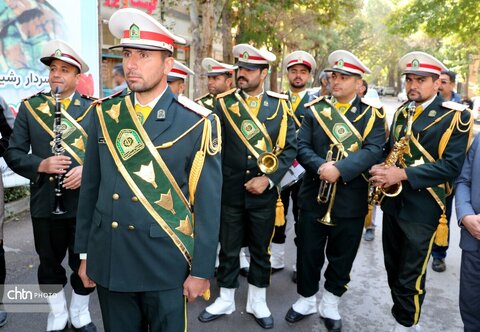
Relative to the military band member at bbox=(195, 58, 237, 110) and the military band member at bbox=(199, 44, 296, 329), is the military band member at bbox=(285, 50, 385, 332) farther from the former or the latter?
the military band member at bbox=(195, 58, 237, 110)

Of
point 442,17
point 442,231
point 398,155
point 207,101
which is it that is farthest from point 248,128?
point 442,17

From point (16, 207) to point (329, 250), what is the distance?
528 cm

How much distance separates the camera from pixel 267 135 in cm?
409

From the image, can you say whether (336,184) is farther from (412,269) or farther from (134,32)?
(134,32)

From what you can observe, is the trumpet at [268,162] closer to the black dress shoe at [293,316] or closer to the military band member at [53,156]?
the black dress shoe at [293,316]

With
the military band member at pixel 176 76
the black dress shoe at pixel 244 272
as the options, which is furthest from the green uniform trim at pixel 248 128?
the black dress shoe at pixel 244 272

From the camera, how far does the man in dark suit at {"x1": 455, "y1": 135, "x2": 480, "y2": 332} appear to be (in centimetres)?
312

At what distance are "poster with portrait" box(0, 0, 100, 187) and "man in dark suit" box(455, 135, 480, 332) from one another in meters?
6.00

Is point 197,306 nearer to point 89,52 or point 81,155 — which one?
point 81,155

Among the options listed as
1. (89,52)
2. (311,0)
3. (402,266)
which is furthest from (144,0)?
(402,266)

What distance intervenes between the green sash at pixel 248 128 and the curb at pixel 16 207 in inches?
177

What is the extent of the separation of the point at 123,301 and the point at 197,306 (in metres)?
2.08

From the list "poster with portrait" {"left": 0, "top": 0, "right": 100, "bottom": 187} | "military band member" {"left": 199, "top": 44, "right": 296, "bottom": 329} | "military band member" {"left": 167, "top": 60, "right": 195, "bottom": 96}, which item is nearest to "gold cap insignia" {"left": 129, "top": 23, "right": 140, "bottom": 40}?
"military band member" {"left": 199, "top": 44, "right": 296, "bottom": 329}

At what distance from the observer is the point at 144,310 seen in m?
2.51
